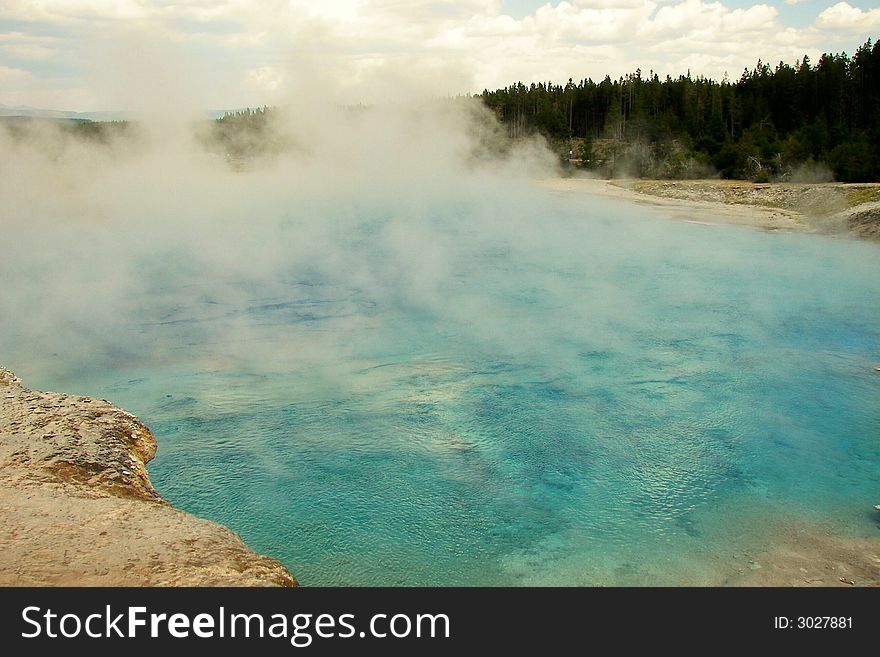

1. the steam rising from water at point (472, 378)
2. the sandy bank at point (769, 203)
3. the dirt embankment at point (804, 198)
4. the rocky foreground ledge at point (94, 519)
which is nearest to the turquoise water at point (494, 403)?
the steam rising from water at point (472, 378)

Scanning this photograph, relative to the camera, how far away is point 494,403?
7.48 meters

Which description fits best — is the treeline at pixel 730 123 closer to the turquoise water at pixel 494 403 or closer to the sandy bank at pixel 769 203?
the sandy bank at pixel 769 203

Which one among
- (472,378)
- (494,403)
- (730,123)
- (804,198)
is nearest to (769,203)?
(804,198)

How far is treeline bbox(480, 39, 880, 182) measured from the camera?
1026 inches

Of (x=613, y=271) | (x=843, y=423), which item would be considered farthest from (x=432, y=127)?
(x=843, y=423)

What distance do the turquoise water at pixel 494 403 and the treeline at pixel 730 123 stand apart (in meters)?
13.4

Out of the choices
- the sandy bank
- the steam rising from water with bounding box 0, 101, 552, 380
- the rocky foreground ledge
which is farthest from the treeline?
the rocky foreground ledge

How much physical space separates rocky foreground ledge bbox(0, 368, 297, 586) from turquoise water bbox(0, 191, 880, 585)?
0.45 meters

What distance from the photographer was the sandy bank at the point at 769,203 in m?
18.3

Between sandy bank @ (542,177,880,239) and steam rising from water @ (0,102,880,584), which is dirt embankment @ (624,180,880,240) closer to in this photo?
sandy bank @ (542,177,880,239)

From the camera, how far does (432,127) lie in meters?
38.2

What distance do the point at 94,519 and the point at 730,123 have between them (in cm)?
3565

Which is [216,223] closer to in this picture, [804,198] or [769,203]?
[769,203]
